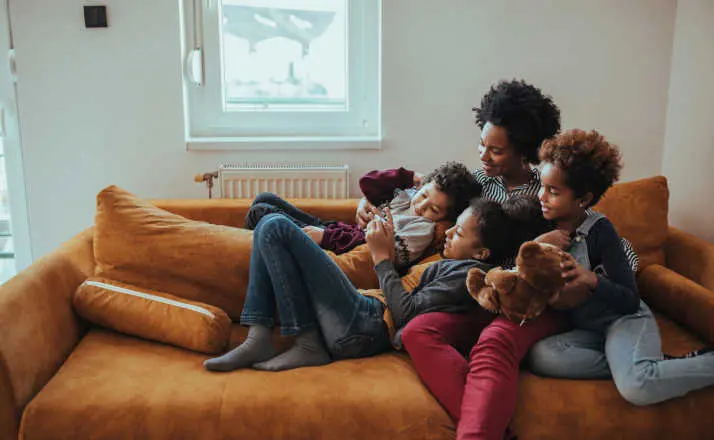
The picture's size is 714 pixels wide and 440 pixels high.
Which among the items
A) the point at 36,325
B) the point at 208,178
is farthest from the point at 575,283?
the point at 208,178

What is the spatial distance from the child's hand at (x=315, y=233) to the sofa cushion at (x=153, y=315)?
17.0 inches

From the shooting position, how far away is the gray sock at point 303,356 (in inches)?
67.0

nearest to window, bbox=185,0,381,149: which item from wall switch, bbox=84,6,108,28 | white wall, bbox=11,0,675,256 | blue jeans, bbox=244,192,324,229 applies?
white wall, bbox=11,0,675,256

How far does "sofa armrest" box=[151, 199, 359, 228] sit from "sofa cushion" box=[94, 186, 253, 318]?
0.32 m

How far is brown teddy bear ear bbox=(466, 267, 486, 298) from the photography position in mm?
1615

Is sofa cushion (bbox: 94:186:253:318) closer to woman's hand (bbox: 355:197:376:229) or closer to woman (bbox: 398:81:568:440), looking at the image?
woman's hand (bbox: 355:197:376:229)

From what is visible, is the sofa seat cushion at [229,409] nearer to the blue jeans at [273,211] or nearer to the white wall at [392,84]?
the blue jeans at [273,211]

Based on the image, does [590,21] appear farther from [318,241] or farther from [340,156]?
[318,241]

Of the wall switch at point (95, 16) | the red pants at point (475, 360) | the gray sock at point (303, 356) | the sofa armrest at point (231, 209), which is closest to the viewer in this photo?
the red pants at point (475, 360)

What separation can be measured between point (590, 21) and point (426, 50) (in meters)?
0.68

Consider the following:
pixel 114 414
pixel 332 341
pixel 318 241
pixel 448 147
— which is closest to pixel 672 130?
pixel 448 147

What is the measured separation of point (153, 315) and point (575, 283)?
114 centimetres

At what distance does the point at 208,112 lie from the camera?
2717 millimetres

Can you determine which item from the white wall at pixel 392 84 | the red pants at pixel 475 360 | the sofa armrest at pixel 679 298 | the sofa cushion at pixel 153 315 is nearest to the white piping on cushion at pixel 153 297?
the sofa cushion at pixel 153 315
